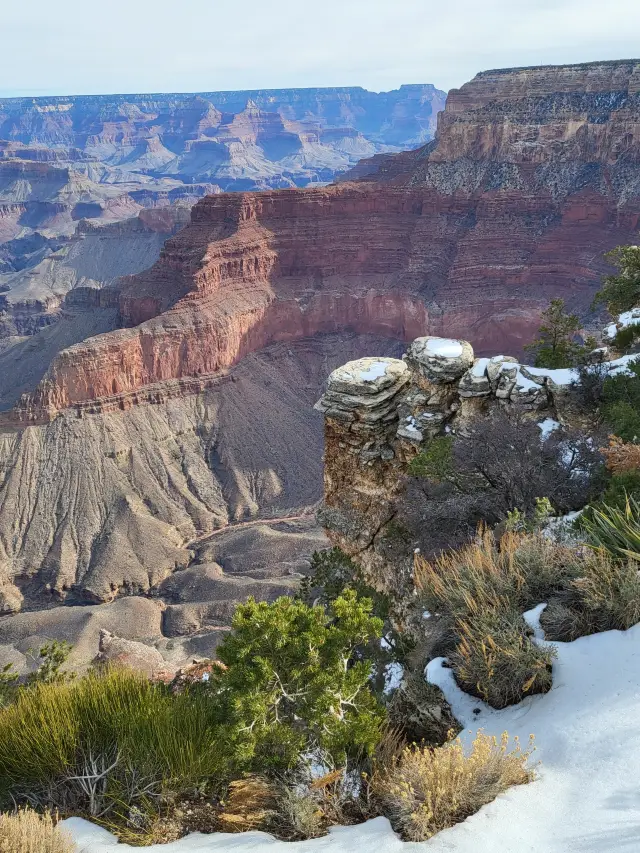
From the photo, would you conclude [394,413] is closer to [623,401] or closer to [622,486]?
[623,401]

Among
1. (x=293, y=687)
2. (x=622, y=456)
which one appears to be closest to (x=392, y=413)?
(x=622, y=456)

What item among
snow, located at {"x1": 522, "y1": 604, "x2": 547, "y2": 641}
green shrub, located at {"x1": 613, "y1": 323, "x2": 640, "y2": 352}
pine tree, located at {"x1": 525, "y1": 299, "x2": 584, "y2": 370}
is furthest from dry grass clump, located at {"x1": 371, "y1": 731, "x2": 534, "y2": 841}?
pine tree, located at {"x1": 525, "y1": 299, "x2": 584, "y2": 370}

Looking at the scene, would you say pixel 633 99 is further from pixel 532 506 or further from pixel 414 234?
pixel 532 506

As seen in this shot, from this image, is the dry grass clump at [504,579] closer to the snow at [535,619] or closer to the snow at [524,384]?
the snow at [535,619]

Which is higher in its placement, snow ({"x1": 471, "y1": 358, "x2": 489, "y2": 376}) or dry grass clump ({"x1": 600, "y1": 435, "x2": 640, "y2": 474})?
snow ({"x1": 471, "y1": 358, "x2": 489, "y2": 376})

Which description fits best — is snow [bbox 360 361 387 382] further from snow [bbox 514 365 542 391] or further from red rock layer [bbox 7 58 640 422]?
red rock layer [bbox 7 58 640 422]

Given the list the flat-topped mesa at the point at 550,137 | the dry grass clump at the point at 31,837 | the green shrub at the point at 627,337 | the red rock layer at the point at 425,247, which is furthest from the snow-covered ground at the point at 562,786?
the flat-topped mesa at the point at 550,137
